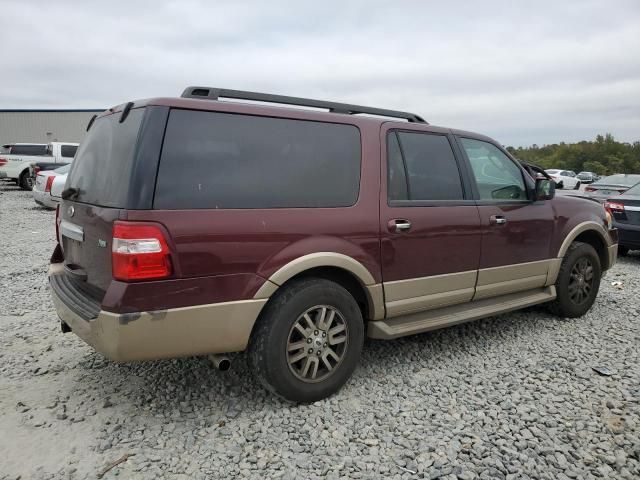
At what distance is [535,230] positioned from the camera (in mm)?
4387

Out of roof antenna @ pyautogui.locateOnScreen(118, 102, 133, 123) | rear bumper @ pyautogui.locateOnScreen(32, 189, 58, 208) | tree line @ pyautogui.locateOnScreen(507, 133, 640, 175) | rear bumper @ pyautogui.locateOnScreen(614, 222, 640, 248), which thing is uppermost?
tree line @ pyautogui.locateOnScreen(507, 133, 640, 175)

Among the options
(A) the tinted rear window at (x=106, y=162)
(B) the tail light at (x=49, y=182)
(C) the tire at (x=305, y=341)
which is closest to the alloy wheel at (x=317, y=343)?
(C) the tire at (x=305, y=341)

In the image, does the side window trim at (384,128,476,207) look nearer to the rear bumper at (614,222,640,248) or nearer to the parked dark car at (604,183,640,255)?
the parked dark car at (604,183,640,255)

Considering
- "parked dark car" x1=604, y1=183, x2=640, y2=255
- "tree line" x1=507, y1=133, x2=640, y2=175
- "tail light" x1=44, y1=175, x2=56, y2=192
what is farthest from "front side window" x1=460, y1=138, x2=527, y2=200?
"tree line" x1=507, y1=133, x2=640, y2=175

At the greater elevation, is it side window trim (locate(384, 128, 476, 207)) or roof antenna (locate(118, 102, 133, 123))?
roof antenna (locate(118, 102, 133, 123))

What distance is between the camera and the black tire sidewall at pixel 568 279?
4746mm

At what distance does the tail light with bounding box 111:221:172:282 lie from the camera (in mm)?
2525

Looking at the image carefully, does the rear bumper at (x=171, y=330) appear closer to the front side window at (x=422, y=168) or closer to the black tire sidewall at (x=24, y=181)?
the front side window at (x=422, y=168)

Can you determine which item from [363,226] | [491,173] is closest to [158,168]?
[363,226]

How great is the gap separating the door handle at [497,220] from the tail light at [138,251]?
8.59 feet

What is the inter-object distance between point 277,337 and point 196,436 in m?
0.71

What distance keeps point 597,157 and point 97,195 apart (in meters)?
84.4

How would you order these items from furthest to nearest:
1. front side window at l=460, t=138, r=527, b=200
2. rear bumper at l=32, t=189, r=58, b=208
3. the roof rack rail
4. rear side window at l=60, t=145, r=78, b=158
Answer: rear side window at l=60, t=145, r=78, b=158 → rear bumper at l=32, t=189, r=58, b=208 → front side window at l=460, t=138, r=527, b=200 → the roof rack rail

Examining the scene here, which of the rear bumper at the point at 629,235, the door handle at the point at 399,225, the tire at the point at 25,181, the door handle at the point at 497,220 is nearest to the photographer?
the door handle at the point at 399,225
